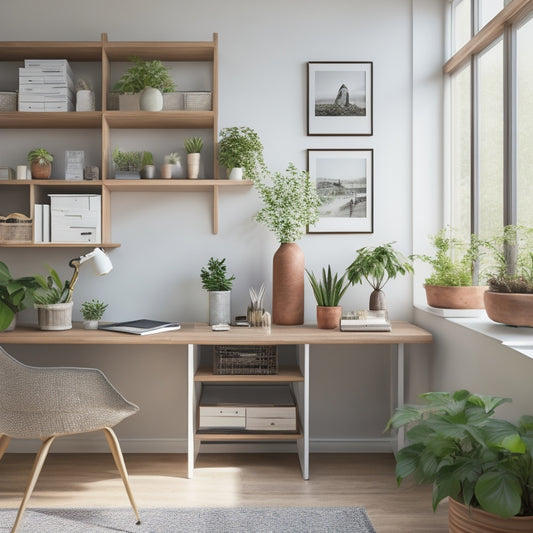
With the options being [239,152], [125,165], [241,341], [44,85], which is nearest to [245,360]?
[241,341]

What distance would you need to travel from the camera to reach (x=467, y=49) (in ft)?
9.23

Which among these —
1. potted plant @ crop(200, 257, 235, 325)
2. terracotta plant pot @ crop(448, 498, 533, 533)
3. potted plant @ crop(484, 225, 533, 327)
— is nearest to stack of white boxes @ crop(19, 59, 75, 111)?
potted plant @ crop(200, 257, 235, 325)

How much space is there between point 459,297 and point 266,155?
1.33 meters

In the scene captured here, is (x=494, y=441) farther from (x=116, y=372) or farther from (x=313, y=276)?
(x=116, y=372)

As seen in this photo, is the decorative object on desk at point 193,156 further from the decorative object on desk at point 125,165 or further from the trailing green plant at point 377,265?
the trailing green plant at point 377,265

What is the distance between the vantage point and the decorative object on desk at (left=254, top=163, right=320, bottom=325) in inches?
119

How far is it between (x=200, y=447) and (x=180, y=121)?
1843 millimetres

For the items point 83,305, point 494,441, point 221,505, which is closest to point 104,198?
point 83,305

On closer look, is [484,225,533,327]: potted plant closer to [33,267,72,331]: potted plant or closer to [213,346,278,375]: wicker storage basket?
[213,346,278,375]: wicker storage basket

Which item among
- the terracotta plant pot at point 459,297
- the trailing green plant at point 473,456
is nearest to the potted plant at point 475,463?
the trailing green plant at point 473,456

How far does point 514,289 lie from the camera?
2152 mm

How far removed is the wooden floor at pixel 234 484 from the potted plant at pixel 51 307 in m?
0.78

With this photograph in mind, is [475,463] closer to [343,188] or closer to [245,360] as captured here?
[245,360]

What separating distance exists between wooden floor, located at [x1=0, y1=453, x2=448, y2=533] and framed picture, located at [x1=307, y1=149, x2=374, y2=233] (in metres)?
1.31
